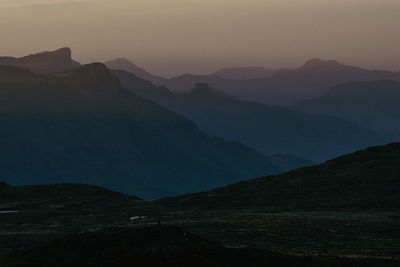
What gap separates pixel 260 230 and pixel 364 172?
71.2m

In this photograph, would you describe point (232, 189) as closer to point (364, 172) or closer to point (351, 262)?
point (364, 172)

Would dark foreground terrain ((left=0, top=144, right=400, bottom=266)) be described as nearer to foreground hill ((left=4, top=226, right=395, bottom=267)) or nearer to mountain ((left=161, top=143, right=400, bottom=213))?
foreground hill ((left=4, top=226, right=395, bottom=267))

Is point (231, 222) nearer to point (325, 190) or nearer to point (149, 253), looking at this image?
point (325, 190)

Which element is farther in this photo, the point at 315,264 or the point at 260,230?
the point at 260,230

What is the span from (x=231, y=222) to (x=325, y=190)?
4777 centimetres

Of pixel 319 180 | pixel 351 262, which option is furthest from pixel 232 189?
pixel 351 262

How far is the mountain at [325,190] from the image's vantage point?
144250 millimetres

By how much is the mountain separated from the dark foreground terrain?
0.76 ft

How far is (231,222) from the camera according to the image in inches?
4656

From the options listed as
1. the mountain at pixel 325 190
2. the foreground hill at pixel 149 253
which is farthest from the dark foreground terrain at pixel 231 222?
the mountain at pixel 325 190

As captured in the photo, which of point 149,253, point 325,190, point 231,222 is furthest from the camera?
point 325,190

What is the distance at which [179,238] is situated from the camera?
214 feet

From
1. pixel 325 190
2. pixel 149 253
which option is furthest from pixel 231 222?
pixel 149 253

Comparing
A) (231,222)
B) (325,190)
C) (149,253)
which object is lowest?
(149,253)
